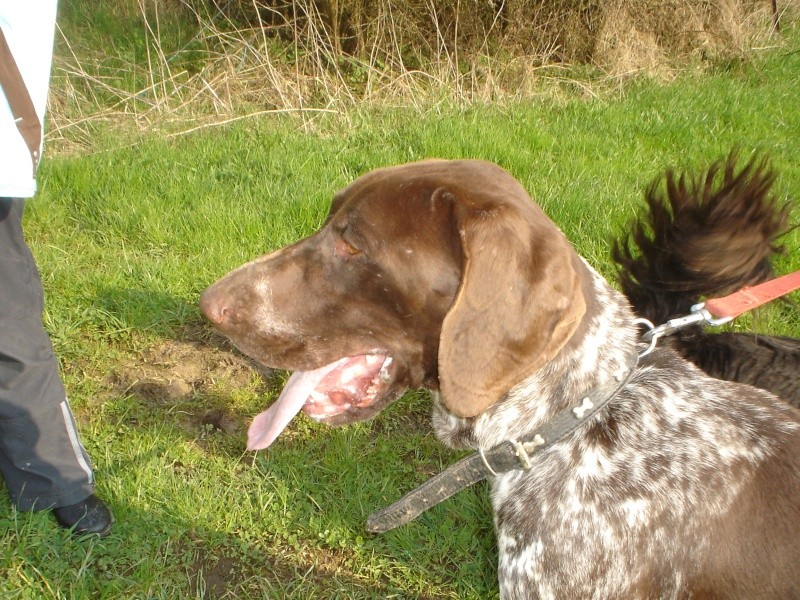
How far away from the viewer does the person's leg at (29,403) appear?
2.79 m

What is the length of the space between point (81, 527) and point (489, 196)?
2218 millimetres

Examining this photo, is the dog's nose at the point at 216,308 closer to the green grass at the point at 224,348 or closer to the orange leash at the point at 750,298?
the green grass at the point at 224,348

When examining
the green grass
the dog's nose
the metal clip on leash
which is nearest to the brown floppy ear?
the metal clip on leash

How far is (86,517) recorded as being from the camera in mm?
3143

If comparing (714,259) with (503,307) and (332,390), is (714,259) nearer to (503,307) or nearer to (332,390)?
(503,307)

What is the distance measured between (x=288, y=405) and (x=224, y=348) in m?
1.60

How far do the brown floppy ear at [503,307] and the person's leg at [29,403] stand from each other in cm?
171

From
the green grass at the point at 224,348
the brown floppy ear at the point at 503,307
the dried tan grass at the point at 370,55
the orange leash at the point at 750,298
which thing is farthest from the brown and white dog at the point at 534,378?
the dried tan grass at the point at 370,55

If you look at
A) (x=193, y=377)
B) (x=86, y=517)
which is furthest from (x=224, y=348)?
(x=86, y=517)

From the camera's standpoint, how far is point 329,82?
7.35m

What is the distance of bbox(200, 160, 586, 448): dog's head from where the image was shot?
2.02 m

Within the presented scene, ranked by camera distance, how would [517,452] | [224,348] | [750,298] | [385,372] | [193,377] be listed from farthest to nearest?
[224,348] < [193,377] < [750,298] < [385,372] < [517,452]

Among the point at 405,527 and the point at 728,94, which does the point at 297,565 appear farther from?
the point at 728,94

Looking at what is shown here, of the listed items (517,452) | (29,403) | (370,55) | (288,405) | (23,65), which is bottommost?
(370,55)
